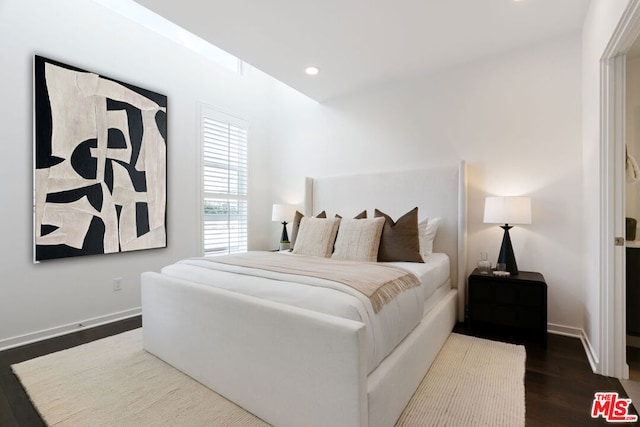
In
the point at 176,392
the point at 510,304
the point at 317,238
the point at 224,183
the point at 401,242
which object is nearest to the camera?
the point at 176,392

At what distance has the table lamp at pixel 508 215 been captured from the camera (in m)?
2.59

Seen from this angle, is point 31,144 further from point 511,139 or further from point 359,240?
point 511,139

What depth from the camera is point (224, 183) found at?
4.18 m

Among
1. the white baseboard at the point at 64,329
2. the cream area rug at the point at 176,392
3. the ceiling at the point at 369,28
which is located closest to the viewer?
the cream area rug at the point at 176,392

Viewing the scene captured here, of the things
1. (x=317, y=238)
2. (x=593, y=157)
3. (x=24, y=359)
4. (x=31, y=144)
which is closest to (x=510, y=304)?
(x=593, y=157)

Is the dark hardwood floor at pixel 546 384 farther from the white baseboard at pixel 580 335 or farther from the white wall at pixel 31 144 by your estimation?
the white wall at pixel 31 144

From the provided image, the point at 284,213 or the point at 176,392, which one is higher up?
the point at 284,213

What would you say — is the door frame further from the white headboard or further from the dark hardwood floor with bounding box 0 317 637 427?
the white headboard

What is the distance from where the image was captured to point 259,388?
1552mm

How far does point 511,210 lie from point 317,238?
5.63ft

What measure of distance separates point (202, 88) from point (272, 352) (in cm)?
353

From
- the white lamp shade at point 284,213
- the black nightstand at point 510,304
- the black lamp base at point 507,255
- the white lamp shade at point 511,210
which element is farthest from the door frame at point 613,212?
the white lamp shade at point 284,213

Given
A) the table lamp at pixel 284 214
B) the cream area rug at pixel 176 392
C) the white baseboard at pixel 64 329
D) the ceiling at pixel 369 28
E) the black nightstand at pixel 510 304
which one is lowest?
the cream area rug at pixel 176 392

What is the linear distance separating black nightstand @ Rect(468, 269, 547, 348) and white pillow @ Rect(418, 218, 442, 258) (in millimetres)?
466
